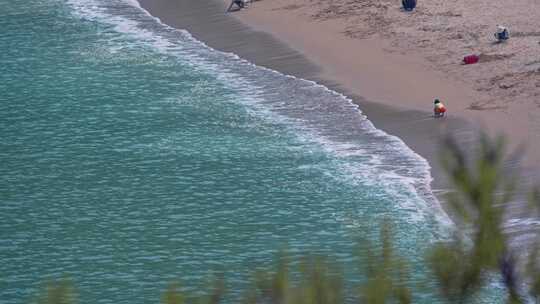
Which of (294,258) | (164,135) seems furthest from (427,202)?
(164,135)

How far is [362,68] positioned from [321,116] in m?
2.91

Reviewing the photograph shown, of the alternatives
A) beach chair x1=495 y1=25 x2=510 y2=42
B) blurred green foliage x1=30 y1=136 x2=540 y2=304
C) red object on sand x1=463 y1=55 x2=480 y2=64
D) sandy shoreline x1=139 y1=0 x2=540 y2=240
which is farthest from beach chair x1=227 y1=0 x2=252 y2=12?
blurred green foliage x1=30 y1=136 x2=540 y2=304

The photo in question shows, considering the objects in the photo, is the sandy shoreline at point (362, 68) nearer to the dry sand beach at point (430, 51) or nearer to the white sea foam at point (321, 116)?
the dry sand beach at point (430, 51)

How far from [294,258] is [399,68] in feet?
33.1

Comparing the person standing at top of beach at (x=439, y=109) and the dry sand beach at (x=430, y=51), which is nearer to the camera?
the person standing at top of beach at (x=439, y=109)

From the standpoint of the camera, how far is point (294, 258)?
15.9 metres

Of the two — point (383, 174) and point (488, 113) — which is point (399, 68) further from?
point (383, 174)

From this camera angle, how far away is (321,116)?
2327cm

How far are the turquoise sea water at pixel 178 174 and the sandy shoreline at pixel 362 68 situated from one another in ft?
1.36

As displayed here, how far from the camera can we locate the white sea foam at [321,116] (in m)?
19.1

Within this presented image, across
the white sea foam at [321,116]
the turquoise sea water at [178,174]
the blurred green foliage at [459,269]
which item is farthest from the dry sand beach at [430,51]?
the blurred green foliage at [459,269]

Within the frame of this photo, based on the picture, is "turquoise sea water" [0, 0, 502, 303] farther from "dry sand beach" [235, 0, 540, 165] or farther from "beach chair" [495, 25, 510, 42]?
"beach chair" [495, 25, 510, 42]

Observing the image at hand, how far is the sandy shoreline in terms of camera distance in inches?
819

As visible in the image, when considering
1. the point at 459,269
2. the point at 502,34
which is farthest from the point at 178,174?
the point at 459,269
